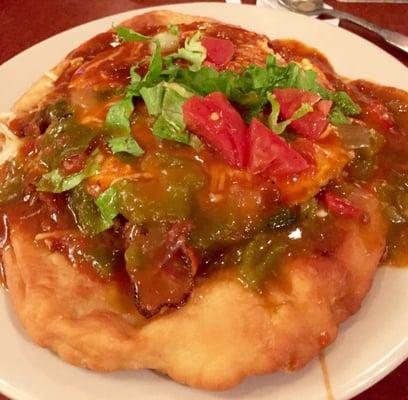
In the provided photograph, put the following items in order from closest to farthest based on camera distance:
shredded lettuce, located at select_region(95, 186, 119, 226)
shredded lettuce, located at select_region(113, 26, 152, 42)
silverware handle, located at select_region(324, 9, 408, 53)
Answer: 1. shredded lettuce, located at select_region(95, 186, 119, 226)
2. shredded lettuce, located at select_region(113, 26, 152, 42)
3. silverware handle, located at select_region(324, 9, 408, 53)

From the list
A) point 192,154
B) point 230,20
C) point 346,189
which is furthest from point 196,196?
point 230,20

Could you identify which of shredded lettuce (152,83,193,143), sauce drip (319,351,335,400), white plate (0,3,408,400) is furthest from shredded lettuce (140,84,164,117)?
sauce drip (319,351,335,400)

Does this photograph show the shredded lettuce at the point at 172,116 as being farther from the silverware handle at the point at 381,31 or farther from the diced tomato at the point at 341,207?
the silverware handle at the point at 381,31

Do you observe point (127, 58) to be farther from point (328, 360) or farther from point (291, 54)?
point (328, 360)

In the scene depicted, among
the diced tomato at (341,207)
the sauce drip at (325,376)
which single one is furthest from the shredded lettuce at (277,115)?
the sauce drip at (325,376)

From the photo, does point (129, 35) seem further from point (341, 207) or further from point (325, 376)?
point (325, 376)

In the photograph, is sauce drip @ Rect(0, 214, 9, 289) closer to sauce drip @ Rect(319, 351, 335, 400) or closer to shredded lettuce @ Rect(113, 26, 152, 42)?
shredded lettuce @ Rect(113, 26, 152, 42)
